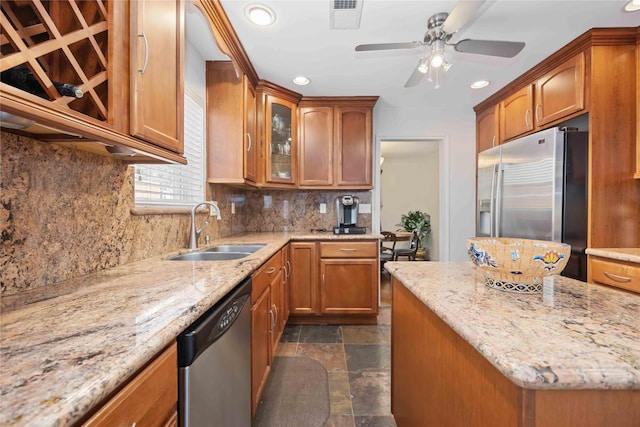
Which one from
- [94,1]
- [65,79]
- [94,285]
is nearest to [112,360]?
[94,285]

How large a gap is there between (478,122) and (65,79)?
12.0 ft

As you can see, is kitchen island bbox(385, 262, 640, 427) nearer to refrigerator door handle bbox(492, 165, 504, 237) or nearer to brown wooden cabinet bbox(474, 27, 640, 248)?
brown wooden cabinet bbox(474, 27, 640, 248)

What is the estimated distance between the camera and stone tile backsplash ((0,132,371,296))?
0.80 metres

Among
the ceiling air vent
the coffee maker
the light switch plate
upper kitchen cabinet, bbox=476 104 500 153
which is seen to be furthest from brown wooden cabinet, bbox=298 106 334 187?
upper kitchen cabinet, bbox=476 104 500 153

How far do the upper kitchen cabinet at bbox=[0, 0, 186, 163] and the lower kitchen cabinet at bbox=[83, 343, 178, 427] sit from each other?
60 centimetres

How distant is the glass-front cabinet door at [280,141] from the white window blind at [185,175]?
677 millimetres

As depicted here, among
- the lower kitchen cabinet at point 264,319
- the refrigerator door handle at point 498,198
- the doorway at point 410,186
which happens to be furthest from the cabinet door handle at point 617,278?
the doorway at point 410,186

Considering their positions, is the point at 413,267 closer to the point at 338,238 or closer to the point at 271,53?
the point at 338,238

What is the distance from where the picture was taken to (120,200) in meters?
1.25

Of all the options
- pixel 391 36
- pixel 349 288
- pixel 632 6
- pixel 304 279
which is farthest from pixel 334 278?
pixel 632 6

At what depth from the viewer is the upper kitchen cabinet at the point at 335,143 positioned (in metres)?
2.93

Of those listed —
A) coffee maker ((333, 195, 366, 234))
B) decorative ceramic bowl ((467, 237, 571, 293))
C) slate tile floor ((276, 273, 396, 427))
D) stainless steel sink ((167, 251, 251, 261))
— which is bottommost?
slate tile floor ((276, 273, 396, 427))

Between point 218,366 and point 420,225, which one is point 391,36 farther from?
point 420,225

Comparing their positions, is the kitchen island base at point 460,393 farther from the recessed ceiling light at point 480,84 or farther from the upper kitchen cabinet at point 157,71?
the recessed ceiling light at point 480,84
